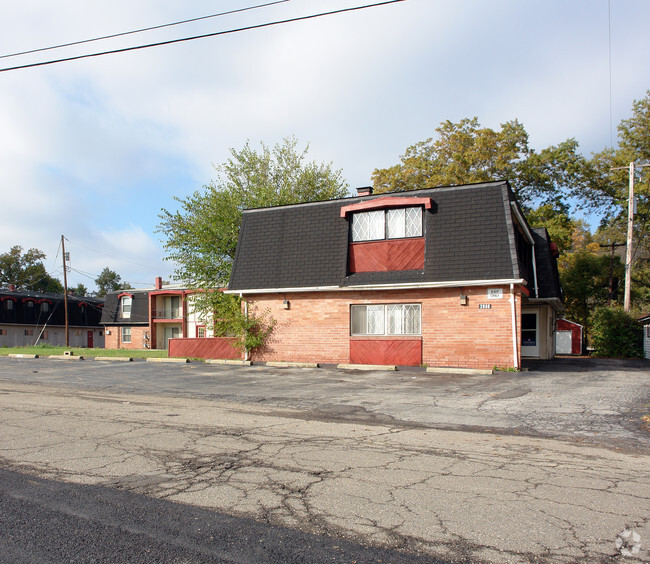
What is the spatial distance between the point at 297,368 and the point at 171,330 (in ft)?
108

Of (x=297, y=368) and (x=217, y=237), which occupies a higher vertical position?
(x=217, y=237)

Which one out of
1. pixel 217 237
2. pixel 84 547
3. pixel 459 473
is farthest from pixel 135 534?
pixel 217 237

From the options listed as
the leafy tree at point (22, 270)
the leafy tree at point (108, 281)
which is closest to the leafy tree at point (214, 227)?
the leafy tree at point (22, 270)

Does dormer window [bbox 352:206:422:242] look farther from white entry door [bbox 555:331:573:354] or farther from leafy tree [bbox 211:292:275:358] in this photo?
white entry door [bbox 555:331:573:354]

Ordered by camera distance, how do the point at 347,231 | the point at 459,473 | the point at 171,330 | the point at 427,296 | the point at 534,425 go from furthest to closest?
1. the point at 171,330
2. the point at 347,231
3. the point at 427,296
4. the point at 534,425
5. the point at 459,473

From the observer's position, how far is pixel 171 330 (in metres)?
48.2

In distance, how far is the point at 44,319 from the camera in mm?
56594

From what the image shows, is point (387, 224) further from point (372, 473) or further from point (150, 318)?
point (150, 318)

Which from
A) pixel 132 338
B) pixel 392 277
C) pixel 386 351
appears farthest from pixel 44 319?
pixel 392 277

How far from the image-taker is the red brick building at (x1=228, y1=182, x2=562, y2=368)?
1639 cm

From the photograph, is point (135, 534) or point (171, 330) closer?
point (135, 534)

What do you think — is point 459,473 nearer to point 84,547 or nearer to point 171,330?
point 84,547

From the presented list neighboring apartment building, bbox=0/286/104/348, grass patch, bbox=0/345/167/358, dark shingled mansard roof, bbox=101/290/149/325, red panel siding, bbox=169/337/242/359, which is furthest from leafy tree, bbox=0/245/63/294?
red panel siding, bbox=169/337/242/359

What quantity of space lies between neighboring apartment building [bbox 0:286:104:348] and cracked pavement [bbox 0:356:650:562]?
50256mm
